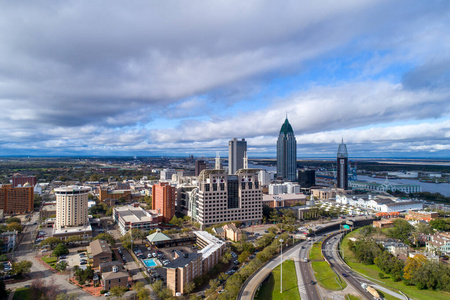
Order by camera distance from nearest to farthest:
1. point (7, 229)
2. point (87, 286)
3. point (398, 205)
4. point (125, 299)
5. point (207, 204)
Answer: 1. point (125, 299)
2. point (87, 286)
3. point (7, 229)
4. point (207, 204)
5. point (398, 205)

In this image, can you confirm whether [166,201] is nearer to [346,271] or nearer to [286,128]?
[346,271]

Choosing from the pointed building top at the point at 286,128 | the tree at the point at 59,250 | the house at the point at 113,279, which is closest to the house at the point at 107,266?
the house at the point at 113,279

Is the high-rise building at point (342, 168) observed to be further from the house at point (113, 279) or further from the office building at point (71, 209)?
the house at point (113, 279)

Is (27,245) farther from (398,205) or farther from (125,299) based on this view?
(398,205)

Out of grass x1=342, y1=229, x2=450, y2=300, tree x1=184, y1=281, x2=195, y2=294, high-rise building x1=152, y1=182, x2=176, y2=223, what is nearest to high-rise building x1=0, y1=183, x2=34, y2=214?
high-rise building x1=152, y1=182, x2=176, y2=223

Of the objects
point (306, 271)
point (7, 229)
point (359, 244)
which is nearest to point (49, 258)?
point (7, 229)
